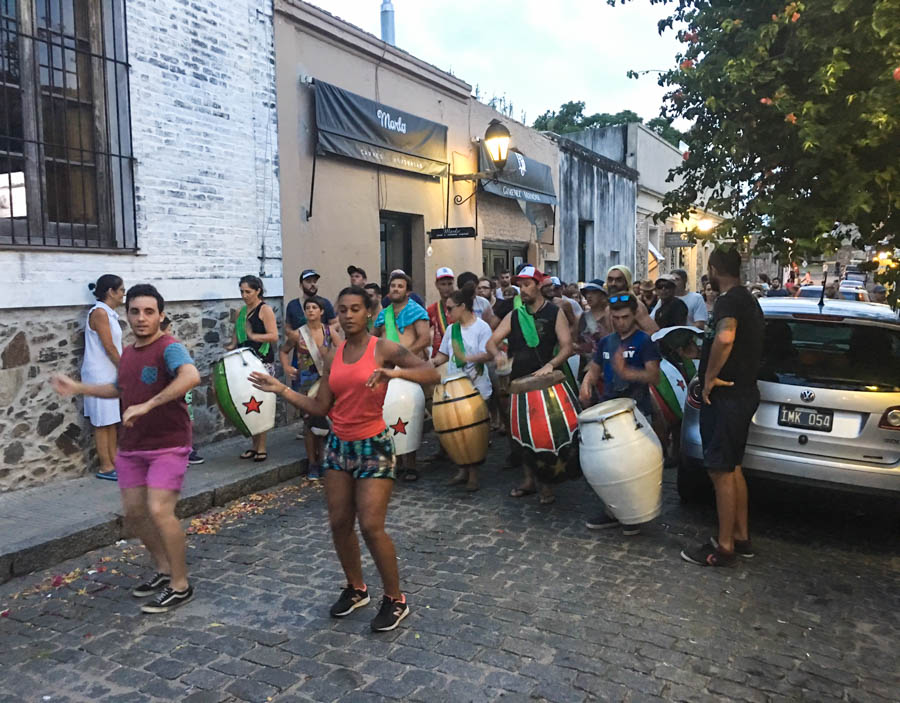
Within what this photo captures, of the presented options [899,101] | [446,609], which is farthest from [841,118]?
[446,609]

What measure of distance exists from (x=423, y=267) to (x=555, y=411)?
6.69 meters

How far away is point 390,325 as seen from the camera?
679cm

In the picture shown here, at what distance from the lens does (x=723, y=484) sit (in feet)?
15.0

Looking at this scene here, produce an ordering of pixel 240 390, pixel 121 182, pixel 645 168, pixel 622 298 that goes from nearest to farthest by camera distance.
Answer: pixel 622 298 → pixel 240 390 → pixel 121 182 → pixel 645 168

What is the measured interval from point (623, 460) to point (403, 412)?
83.7 inches

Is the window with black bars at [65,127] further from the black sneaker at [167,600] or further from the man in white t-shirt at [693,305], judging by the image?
the man in white t-shirt at [693,305]

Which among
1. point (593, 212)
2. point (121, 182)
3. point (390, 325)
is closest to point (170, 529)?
point (390, 325)

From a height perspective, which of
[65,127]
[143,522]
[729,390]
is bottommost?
[143,522]

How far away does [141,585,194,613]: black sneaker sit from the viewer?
397cm

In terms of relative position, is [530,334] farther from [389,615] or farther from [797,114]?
[389,615]

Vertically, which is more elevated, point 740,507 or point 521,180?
point 521,180

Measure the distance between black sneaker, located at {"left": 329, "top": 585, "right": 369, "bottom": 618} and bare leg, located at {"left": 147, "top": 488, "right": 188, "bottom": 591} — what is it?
0.91 meters

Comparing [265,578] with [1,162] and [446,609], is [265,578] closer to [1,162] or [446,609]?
[446,609]

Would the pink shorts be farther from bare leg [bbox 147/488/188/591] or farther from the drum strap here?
the drum strap
